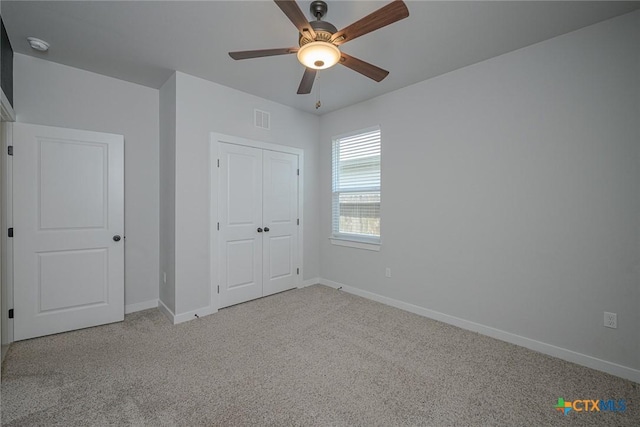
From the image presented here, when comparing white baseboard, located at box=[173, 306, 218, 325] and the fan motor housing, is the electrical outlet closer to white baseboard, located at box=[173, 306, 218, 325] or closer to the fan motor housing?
the fan motor housing

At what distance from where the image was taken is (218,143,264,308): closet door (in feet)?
11.4

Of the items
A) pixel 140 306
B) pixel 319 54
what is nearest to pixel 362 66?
pixel 319 54

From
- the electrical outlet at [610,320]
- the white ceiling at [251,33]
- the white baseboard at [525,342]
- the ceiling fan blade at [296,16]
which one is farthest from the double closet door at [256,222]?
the electrical outlet at [610,320]

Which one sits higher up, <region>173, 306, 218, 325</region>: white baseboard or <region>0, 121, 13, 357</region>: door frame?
<region>0, 121, 13, 357</region>: door frame

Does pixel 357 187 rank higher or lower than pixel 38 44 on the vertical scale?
lower

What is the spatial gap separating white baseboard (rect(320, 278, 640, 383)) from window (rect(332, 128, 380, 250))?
2.91ft

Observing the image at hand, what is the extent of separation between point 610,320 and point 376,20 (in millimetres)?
2834

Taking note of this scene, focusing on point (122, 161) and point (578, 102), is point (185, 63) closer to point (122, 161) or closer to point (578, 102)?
point (122, 161)

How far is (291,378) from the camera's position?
→ 2105mm

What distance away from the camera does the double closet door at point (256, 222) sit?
11.5 ft

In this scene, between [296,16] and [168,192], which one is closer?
[296,16]

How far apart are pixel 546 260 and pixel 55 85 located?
5071mm

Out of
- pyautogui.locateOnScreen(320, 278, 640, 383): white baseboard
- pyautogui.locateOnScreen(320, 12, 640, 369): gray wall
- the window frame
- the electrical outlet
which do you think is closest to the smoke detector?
the window frame

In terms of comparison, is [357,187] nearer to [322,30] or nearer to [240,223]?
[240,223]
